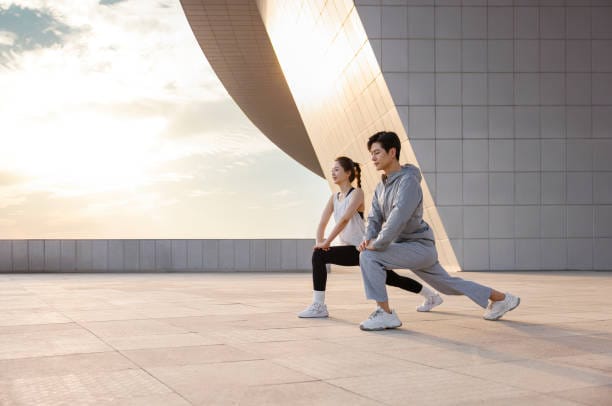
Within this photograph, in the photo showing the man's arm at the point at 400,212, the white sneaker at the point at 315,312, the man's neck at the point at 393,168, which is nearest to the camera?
the man's arm at the point at 400,212

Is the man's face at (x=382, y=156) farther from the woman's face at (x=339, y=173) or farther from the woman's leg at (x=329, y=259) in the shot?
the woman's leg at (x=329, y=259)

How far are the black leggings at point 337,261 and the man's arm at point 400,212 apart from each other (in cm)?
107

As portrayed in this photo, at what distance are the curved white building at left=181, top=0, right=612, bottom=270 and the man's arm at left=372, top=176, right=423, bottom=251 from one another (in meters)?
13.4

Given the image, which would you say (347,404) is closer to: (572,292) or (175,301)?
(175,301)

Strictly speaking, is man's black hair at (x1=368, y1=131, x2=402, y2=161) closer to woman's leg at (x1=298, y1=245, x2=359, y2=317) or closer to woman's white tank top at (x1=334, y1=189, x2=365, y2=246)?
woman's white tank top at (x1=334, y1=189, x2=365, y2=246)

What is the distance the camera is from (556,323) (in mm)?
6367

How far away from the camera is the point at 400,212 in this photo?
5.97 m

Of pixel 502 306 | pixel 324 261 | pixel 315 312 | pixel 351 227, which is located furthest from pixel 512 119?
pixel 315 312

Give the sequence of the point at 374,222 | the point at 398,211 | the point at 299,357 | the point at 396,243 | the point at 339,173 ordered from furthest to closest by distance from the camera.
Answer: the point at 339,173 < the point at 374,222 < the point at 396,243 < the point at 398,211 < the point at 299,357

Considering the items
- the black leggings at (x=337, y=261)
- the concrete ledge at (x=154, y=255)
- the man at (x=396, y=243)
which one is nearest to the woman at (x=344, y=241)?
the black leggings at (x=337, y=261)

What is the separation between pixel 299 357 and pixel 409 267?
1836 mm

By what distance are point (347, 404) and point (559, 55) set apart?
1813cm

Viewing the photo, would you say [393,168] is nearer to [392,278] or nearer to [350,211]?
[350,211]

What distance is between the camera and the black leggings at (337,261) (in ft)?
23.2
